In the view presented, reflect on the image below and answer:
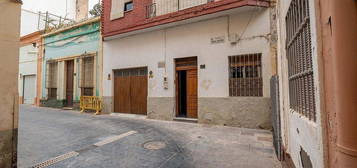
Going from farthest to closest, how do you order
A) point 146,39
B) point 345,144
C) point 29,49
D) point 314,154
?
1. point 29,49
2. point 146,39
3. point 314,154
4. point 345,144

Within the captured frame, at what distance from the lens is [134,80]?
9.99m

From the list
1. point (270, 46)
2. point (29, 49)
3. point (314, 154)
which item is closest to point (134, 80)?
point (270, 46)

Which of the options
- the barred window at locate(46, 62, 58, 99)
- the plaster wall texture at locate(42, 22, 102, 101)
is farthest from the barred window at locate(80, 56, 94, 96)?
the barred window at locate(46, 62, 58, 99)

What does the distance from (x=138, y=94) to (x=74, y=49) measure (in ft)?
22.4

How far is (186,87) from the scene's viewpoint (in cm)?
871

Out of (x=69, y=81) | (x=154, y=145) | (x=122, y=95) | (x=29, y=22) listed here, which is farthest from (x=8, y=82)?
(x=29, y=22)

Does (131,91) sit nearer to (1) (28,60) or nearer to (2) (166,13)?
(2) (166,13)

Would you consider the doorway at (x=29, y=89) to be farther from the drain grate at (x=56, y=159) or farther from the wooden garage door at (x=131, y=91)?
the drain grate at (x=56, y=159)

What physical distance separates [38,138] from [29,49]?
49.9 feet

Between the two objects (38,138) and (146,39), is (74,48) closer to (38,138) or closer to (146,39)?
(146,39)

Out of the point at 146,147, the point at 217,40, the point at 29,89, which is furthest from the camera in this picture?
the point at 29,89

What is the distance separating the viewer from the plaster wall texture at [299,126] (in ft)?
5.65

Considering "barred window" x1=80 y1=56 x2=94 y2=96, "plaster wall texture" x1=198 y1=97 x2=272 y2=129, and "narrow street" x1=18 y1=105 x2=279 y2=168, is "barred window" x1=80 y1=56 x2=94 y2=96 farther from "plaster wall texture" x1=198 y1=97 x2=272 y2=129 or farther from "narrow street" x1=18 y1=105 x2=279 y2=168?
"plaster wall texture" x1=198 y1=97 x2=272 y2=129

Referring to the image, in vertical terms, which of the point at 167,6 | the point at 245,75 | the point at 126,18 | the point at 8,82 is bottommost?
A: the point at 8,82
